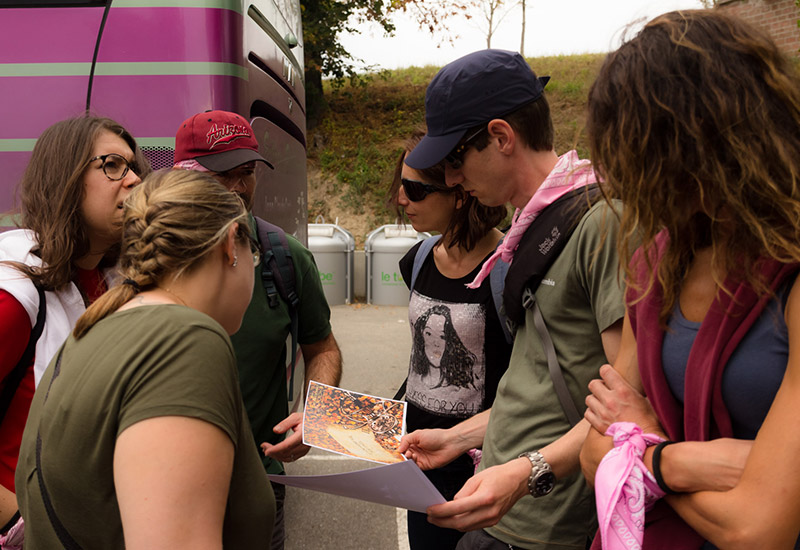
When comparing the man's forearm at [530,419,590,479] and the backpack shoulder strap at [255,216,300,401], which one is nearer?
the man's forearm at [530,419,590,479]

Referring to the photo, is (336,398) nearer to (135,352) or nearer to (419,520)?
(419,520)

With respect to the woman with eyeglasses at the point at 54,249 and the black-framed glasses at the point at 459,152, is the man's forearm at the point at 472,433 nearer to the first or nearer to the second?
the black-framed glasses at the point at 459,152

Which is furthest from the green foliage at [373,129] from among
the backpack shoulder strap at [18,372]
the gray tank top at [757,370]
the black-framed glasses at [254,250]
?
the gray tank top at [757,370]

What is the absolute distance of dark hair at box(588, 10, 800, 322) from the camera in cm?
107

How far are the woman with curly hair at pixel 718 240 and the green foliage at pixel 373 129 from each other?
1490 cm

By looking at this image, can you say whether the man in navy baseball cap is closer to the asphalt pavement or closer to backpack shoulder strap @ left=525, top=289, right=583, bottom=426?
backpack shoulder strap @ left=525, top=289, right=583, bottom=426

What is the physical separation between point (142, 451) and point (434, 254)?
68.7 inches

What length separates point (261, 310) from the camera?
233cm

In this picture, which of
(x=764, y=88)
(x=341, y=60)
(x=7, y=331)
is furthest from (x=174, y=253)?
(x=341, y=60)

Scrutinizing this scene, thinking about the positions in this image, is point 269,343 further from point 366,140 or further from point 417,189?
point 366,140

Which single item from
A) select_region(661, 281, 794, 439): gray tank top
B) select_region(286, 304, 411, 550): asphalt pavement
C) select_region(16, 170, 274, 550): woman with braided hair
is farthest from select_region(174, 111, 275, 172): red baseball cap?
select_region(286, 304, 411, 550): asphalt pavement

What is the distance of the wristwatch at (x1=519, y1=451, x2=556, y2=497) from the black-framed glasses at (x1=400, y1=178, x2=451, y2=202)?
1.22 meters

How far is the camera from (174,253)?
1258 millimetres

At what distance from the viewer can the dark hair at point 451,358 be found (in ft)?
7.56
